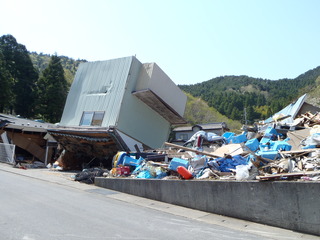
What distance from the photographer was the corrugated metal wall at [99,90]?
52.9 ft

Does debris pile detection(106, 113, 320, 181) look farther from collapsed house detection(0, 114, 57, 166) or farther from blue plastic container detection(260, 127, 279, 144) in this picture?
collapsed house detection(0, 114, 57, 166)

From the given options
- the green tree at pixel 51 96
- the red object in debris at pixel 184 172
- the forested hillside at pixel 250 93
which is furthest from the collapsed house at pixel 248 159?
the forested hillside at pixel 250 93

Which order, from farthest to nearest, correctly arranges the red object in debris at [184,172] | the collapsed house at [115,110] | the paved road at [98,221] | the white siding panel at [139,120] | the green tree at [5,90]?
the green tree at [5,90] → the white siding panel at [139,120] → the collapsed house at [115,110] → the red object in debris at [184,172] → the paved road at [98,221]

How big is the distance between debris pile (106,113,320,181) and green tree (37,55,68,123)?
2720 centimetres

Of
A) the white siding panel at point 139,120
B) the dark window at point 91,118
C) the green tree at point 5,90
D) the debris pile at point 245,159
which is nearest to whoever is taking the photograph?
the debris pile at point 245,159

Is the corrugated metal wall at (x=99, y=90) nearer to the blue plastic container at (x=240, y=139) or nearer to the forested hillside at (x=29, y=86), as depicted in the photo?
the blue plastic container at (x=240, y=139)

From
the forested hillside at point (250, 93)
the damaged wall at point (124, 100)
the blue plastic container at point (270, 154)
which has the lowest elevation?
the blue plastic container at point (270, 154)

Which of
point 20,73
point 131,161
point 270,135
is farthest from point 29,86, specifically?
point 270,135

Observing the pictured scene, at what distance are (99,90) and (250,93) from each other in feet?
252

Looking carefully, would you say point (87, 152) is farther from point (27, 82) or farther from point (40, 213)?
point (27, 82)

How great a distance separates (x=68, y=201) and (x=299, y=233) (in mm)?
6645

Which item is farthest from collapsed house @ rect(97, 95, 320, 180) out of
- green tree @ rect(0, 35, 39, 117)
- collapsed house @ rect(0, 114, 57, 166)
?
green tree @ rect(0, 35, 39, 117)

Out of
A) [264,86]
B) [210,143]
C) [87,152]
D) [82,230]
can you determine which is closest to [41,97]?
[87,152]

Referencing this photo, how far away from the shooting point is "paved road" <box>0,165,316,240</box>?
18.7 ft
